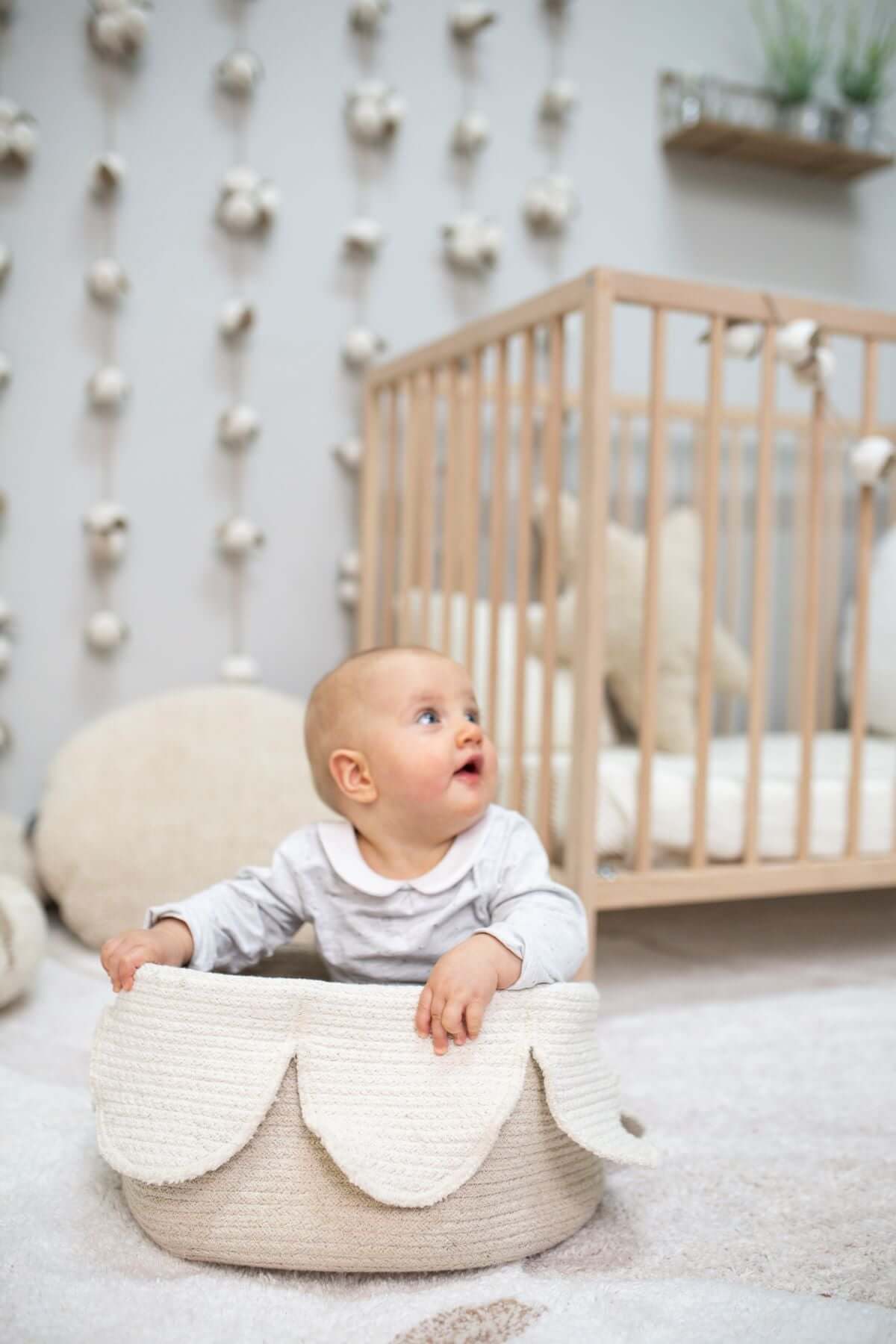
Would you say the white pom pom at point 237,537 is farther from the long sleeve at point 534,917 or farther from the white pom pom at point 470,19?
the long sleeve at point 534,917

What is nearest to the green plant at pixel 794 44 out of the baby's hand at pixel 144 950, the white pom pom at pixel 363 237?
the white pom pom at pixel 363 237

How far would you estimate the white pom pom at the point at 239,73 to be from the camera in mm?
1917

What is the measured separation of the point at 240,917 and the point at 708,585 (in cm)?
70

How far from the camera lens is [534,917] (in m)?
0.90

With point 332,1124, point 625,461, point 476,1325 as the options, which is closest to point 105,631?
point 625,461

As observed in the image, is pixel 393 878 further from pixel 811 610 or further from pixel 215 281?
pixel 215 281

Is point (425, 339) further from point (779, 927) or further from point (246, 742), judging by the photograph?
point (779, 927)

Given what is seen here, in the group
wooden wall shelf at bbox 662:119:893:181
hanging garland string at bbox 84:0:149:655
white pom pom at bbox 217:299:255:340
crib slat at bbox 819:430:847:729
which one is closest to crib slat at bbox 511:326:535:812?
white pom pom at bbox 217:299:255:340

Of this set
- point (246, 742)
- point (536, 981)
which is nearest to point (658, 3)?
point (246, 742)

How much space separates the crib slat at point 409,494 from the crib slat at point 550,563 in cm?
47

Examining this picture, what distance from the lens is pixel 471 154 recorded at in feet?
6.98

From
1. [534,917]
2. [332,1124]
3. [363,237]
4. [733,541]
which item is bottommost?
[332,1124]

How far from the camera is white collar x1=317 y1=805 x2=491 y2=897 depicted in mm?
976

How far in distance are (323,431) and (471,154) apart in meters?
0.57
